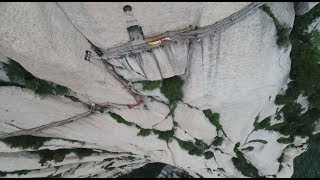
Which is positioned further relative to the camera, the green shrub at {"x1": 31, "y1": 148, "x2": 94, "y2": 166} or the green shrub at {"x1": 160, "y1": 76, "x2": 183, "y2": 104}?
the green shrub at {"x1": 31, "y1": 148, "x2": 94, "y2": 166}

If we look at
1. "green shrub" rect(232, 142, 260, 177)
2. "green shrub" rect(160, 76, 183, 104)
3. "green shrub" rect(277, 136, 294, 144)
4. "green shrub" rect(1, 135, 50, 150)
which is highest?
"green shrub" rect(160, 76, 183, 104)

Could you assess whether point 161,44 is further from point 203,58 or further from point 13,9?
point 13,9

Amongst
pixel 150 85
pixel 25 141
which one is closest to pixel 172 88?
pixel 150 85

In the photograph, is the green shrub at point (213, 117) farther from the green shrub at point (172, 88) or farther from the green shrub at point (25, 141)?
the green shrub at point (25, 141)

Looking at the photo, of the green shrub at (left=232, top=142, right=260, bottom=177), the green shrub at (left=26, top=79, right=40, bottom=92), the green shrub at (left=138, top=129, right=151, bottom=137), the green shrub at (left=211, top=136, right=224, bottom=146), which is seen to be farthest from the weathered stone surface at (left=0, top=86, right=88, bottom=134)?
the green shrub at (left=232, top=142, right=260, bottom=177)

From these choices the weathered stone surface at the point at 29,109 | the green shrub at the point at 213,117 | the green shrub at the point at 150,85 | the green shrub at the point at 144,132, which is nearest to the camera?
the weathered stone surface at the point at 29,109

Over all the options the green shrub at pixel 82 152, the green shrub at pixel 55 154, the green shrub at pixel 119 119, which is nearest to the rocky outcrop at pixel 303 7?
the green shrub at pixel 119 119

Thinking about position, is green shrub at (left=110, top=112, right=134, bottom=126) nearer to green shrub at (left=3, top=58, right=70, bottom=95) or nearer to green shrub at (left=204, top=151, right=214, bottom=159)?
green shrub at (left=3, top=58, right=70, bottom=95)
